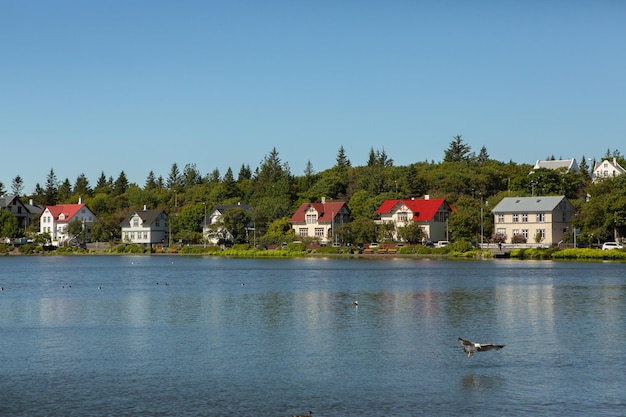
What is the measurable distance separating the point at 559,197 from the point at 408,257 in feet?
67.8

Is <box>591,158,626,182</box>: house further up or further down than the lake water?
further up

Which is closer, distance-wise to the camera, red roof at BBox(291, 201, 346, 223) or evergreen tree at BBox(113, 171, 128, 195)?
red roof at BBox(291, 201, 346, 223)

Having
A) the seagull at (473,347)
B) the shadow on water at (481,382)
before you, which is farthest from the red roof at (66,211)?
the shadow on water at (481,382)

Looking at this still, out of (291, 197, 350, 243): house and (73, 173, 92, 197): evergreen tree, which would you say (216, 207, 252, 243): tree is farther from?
(73, 173, 92, 197): evergreen tree

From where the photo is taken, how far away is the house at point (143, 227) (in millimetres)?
126688

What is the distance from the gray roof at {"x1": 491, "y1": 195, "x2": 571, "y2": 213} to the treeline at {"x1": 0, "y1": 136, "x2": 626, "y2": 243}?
7.53 feet

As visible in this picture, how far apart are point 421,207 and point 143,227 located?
45955 millimetres

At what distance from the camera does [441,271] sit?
212 feet

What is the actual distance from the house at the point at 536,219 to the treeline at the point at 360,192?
7.03 feet

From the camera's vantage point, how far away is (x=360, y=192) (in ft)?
398

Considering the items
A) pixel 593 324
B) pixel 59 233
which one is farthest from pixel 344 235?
pixel 593 324

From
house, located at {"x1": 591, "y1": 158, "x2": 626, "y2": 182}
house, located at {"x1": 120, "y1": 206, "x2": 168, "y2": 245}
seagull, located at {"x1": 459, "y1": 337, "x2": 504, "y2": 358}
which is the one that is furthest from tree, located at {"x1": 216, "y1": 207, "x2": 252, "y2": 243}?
seagull, located at {"x1": 459, "y1": 337, "x2": 504, "y2": 358}

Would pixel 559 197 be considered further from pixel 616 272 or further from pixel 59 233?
pixel 59 233

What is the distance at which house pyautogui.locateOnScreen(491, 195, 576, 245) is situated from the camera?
96188 mm
